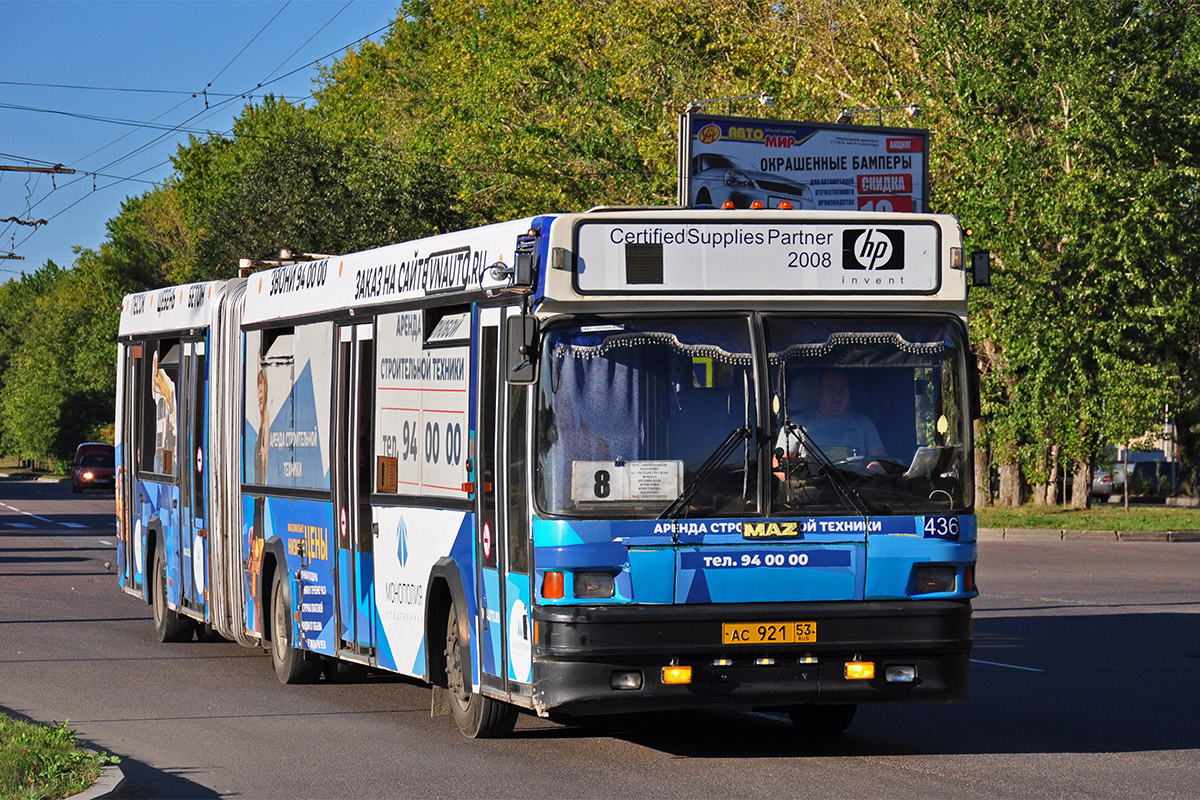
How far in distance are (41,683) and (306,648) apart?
2023 mm

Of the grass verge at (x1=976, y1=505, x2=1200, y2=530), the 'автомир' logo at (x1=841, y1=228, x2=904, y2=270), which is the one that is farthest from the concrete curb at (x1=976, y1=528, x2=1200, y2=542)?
the 'автомир' logo at (x1=841, y1=228, x2=904, y2=270)

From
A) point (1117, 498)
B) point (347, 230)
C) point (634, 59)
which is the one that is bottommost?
point (1117, 498)

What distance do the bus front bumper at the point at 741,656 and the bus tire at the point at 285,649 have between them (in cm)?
443

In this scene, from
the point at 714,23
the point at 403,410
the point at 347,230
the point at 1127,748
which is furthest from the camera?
the point at 347,230

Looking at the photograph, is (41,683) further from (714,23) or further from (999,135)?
(714,23)

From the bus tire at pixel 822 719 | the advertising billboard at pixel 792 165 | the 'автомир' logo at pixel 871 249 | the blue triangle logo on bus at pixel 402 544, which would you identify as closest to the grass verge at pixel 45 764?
the blue triangle logo on bus at pixel 402 544

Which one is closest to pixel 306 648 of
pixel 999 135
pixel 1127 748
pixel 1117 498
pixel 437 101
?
pixel 1127 748

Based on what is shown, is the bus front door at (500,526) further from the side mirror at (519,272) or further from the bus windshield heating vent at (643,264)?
the bus windshield heating vent at (643,264)

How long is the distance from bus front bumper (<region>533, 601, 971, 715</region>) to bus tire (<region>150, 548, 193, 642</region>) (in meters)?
7.99

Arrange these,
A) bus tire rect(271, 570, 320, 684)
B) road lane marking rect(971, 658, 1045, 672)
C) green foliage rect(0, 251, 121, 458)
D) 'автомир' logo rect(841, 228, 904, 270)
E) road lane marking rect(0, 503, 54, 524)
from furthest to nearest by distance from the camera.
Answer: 1. green foliage rect(0, 251, 121, 458)
2. road lane marking rect(0, 503, 54, 524)
3. road lane marking rect(971, 658, 1045, 672)
4. bus tire rect(271, 570, 320, 684)
5. 'автомир' logo rect(841, 228, 904, 270)

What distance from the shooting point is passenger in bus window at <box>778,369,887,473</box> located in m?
9.05

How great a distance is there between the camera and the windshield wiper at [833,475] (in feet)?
29.7

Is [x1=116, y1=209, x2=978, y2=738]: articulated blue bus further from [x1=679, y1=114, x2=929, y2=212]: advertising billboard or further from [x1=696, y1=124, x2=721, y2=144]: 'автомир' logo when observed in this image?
[x1=696, y1=124, x2=721, y2=144]: 'автомир' logo

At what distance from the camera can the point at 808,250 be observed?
9.35 meters
